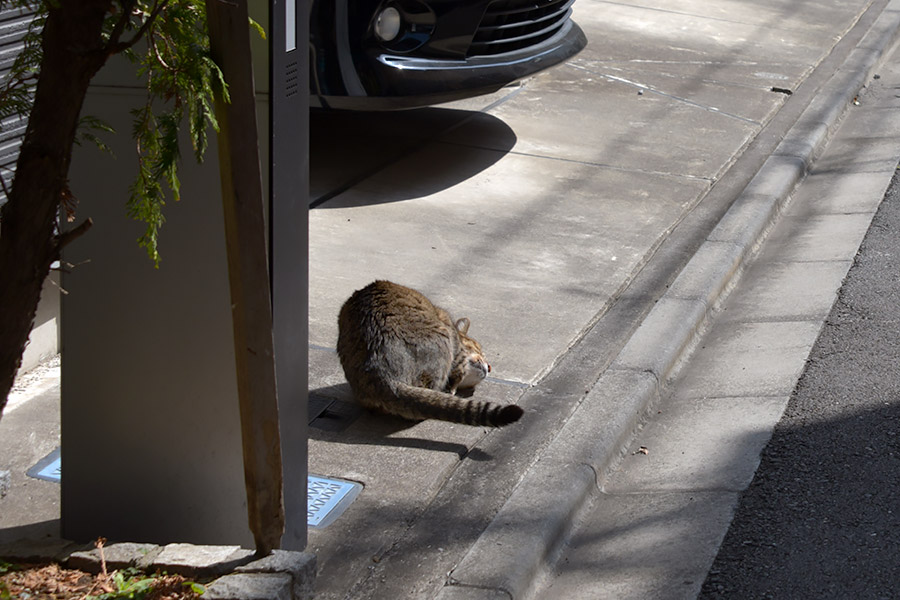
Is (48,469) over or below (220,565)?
below

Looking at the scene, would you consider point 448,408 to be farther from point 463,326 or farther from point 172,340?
point 172,340

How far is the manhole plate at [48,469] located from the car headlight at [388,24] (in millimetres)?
3512

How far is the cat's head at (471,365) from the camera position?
4523mm

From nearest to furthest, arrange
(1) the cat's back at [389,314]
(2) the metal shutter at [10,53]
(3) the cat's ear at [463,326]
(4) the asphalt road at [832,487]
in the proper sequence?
(4) the asphalt road at [832,487], (1) the cat's back at [389,314], (2) the metal shutter at [10,53], (3) the cat's ear at [463,326]

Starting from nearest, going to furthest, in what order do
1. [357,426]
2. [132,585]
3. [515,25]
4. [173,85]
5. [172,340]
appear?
[173,85], [132,585], [172,340], [357,426], [515,25]

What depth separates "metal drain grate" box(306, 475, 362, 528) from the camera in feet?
12.0

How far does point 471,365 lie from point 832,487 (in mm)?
1479

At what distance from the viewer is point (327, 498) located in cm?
377

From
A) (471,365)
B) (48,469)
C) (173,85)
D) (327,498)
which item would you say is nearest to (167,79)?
(173,85)

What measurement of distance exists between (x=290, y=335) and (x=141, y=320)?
0.42 metres

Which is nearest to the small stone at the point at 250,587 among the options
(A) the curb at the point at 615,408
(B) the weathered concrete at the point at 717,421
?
(A) the curb at the point at 615,408

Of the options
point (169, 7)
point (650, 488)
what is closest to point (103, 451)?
point (169, 7)

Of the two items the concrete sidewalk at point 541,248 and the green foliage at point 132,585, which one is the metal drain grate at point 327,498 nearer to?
the concrete sidewalk at point 541,248

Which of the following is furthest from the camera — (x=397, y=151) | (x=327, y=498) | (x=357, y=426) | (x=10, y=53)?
(x=397, y=151)
